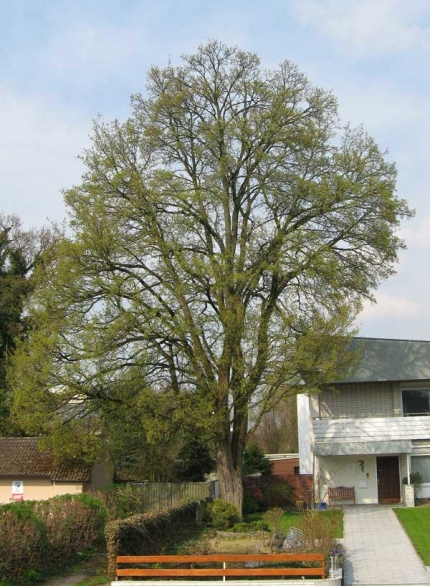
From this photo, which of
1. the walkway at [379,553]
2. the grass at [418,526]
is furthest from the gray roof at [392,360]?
the walkway at [379,553]

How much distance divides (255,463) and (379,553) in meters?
23.5

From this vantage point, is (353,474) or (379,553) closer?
(379,553)

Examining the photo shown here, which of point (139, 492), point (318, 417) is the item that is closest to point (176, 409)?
point (139, 492)

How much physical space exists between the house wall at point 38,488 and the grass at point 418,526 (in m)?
12.6

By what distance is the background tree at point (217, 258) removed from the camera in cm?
2670

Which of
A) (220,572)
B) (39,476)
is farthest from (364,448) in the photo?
(220,572)

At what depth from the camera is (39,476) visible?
30.0 m

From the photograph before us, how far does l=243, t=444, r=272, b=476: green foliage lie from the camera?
43844 millimetres

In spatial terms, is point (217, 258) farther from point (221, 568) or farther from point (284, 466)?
point (284, 466)

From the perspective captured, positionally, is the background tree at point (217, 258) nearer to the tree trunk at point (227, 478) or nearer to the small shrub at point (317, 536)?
the tree trunk at point (227, 478)

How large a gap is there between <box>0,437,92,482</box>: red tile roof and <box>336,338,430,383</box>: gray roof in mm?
13085

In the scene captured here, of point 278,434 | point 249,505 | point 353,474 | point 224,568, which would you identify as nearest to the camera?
point 224,568

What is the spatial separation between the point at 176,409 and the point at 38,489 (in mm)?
7769

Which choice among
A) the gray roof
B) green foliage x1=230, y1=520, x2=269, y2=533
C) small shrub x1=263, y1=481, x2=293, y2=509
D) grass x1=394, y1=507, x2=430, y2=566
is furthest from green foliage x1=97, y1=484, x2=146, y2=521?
the gray roof
